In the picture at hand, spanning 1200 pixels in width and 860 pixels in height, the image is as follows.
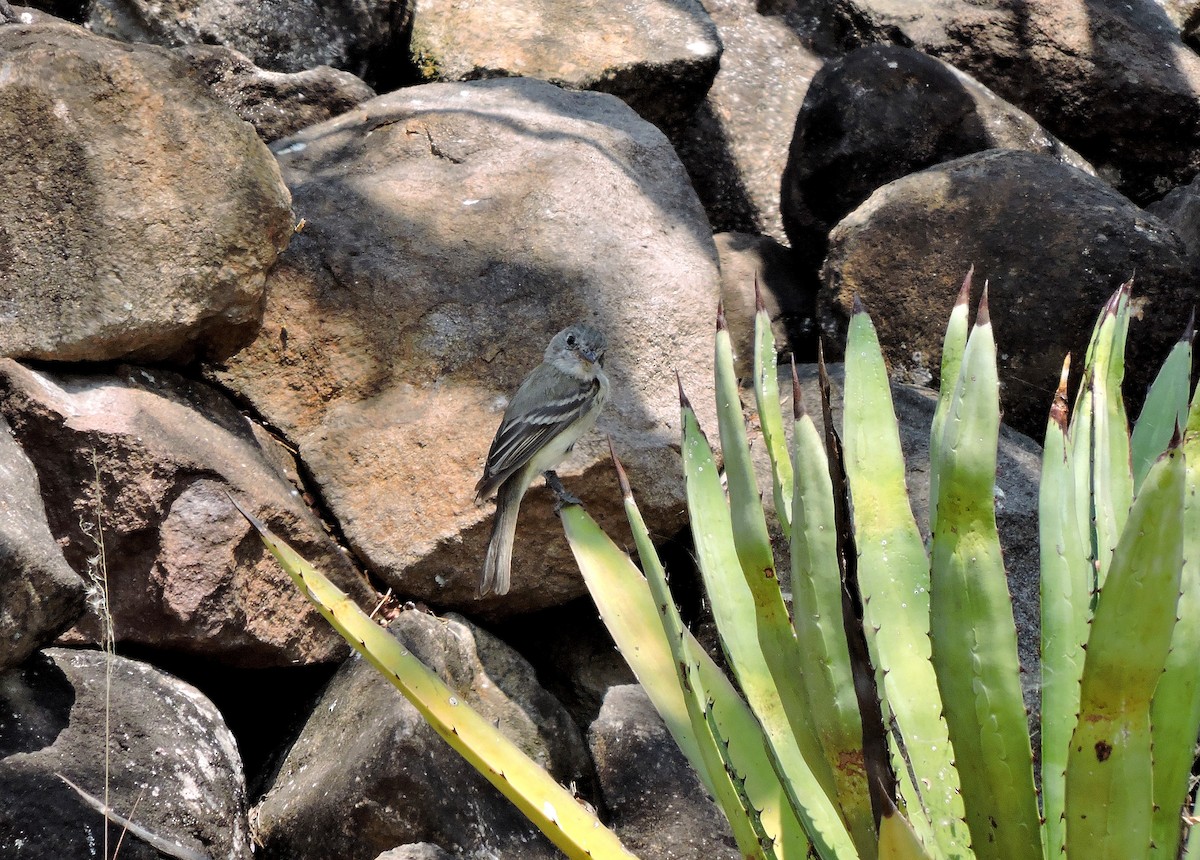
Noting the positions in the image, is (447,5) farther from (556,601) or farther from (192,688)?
(192,688)

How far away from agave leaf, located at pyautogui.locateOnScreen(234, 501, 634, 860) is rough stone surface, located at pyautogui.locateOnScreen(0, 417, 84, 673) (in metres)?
1.17

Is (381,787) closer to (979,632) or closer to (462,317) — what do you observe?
(462,317)

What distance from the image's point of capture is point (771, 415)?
8.42ft

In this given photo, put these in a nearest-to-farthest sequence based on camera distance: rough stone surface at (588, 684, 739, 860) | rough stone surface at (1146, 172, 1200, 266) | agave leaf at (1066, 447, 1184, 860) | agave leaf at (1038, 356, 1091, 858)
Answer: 1. agave leaf at (1066, 447, 1184, 860)
2. agave leaf at (1038, 356, 1091, 858)
3. rough stone surface at (588, 684, 739, 860)
4. rough stone surface at (1146, 172, 1200, 266)

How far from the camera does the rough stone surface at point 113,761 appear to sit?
10.1 feet

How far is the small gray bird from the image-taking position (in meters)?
4.16

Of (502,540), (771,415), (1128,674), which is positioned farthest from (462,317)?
(1128,674)

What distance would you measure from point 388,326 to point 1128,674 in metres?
3.56

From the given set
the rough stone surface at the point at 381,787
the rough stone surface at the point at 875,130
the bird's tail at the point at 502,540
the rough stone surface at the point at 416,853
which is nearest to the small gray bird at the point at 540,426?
the bird's tail at the point at 502,540

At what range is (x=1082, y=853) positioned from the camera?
1.90 meters

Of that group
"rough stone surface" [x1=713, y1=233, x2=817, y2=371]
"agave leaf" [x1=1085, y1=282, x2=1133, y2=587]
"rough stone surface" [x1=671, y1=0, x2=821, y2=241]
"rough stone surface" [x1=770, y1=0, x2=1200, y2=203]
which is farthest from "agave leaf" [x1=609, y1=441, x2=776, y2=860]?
"rough stone surface" [x1=770, y1=0, x2=1200, y2=203]

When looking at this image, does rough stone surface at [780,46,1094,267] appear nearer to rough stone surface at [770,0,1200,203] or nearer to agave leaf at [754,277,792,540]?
rough stone surface at [770,0,1200,203]

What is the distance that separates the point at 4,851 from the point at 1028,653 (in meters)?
3.12

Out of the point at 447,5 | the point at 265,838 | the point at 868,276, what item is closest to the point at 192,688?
the point at 265,838
